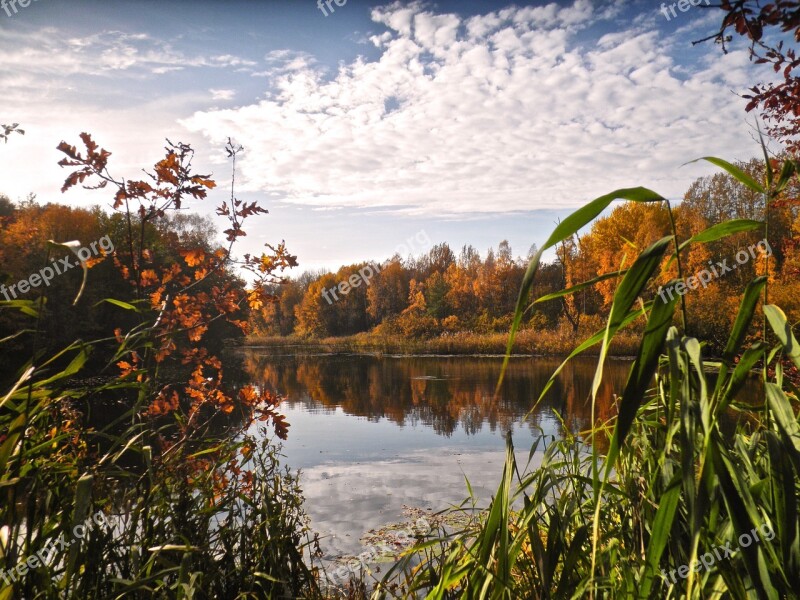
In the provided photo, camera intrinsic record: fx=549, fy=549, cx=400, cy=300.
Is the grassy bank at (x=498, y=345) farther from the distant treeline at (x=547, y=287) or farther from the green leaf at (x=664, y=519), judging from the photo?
the green leaf at (x=664, y=519)

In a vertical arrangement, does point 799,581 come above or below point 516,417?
above

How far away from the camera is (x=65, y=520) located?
1493 mm

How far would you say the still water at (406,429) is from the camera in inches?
220

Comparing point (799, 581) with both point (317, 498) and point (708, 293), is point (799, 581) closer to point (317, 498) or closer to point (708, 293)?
point (317, 498)

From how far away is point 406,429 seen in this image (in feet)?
32.0

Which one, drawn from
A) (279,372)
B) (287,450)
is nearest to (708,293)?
(279,372)

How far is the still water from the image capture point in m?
5.58

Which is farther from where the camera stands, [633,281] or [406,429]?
[406,429]

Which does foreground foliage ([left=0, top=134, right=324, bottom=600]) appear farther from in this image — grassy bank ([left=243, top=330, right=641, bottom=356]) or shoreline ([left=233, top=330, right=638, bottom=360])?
grassy bank ([left=243, top=330, right=641, bottom=356])

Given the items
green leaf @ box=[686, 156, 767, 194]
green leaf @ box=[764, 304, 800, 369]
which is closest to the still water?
green leaf @ box=[764, 304, 800, 369]

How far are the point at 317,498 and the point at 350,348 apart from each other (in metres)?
27.9

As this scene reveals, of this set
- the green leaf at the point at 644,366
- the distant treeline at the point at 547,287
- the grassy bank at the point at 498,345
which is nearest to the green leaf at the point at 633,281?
the green leaf at the point at 644,366

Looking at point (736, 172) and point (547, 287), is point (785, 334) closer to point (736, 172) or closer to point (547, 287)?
point (736, 172)

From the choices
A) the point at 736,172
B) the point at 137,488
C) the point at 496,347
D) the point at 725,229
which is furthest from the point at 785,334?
the point at 496,347
